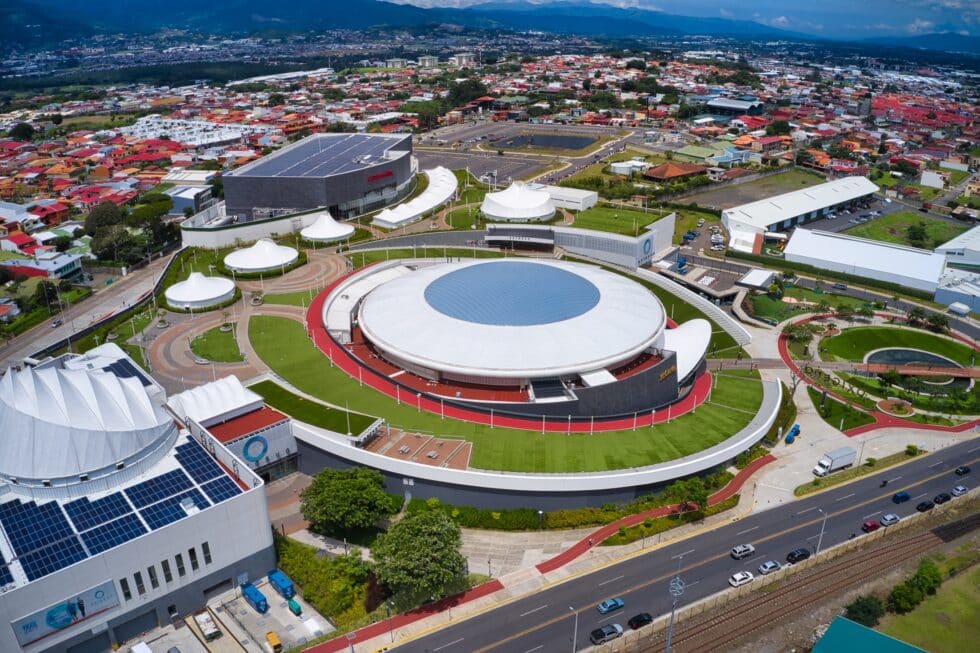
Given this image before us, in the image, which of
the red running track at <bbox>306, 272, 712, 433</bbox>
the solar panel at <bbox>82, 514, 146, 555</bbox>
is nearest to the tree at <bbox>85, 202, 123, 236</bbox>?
the red running track at <bbox>306, 272, 712, 433</bbox>

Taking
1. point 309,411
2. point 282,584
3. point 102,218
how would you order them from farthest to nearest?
point 102,218, point 309,411, point 282,584

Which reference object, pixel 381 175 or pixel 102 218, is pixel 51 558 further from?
pixel 102 218

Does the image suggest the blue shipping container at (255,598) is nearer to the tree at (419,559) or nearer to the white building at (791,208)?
the tree at (419,559)


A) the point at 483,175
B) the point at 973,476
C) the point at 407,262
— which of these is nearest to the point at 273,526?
the point at 407,262

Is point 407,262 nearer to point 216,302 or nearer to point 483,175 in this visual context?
point 216,302

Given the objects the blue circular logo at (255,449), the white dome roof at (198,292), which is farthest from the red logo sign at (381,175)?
the blue circular logo at (255,449)

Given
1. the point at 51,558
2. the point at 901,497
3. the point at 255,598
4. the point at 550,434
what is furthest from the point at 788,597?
→ the point at 51,558
